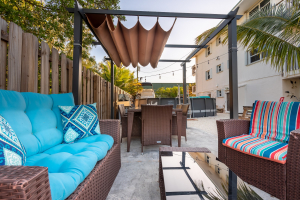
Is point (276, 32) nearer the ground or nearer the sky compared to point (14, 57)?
nearer the sky

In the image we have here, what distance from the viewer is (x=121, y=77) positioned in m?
9.67

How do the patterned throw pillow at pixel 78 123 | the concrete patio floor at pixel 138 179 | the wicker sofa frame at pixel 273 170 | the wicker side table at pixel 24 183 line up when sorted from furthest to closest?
the patterned throw pillow at pixel 78 123
the concrete patio floor at pixel 138 179
the wicker sofa frame at pixel 273 170
the wicker side table at pixel 24 183

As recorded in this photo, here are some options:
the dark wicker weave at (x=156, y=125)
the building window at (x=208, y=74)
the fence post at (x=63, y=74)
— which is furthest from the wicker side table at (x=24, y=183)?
the building window at (x=208, y=74)

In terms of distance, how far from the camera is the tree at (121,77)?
9.29 m

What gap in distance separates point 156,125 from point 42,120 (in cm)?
172

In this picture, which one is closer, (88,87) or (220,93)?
(88,87)

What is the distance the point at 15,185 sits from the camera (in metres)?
0.45

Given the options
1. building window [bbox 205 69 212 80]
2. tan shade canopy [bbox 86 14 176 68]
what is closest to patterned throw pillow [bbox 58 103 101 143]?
tan shade canopy [bbox 86 14 176 68]

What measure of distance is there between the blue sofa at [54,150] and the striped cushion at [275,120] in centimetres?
196

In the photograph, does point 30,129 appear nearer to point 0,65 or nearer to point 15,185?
point 0,65

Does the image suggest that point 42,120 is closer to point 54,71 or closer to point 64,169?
point 64,169

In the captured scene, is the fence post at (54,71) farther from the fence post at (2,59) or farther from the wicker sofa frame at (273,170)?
the wicker sofa frame at (273,170)

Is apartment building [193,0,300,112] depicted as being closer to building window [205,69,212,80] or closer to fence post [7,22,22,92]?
building window [205,69,212,80]

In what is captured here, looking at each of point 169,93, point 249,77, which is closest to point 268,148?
point 249,77
